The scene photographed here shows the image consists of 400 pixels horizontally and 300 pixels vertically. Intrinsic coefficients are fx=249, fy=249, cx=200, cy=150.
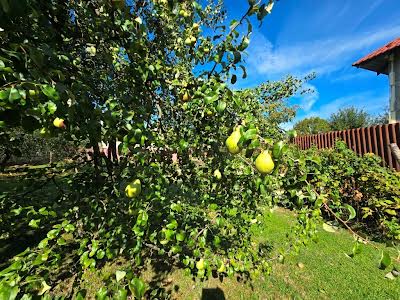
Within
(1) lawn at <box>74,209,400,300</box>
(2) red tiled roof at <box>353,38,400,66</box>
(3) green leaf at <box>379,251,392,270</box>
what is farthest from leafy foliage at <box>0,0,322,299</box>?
(2) red tiled roof at <box>353,38,400,66</box>

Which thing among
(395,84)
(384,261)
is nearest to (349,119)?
(395,84)

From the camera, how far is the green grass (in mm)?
3150

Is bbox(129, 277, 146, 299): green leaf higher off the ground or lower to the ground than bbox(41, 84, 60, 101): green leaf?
lower

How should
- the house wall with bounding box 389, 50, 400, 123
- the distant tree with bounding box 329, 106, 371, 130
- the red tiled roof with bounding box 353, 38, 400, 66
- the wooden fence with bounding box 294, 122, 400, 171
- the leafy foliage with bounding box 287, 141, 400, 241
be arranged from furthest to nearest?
the distant tree with bounding box 329, 106, 371, 130
the house wall with bounding box 389, 50, 400, 123
the red tiled roof with bounding box 353, 38, 400, 66
the wooden fence with bounding box 294, 122, 400, 171
the leafy foliage with bounding box 287, 141, 400, 241

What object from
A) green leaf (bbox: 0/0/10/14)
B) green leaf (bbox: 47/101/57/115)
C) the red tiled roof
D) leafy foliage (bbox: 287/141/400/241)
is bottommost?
leafy foliage (bbox: 287/141/400/241)

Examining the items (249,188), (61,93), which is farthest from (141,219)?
(249,188)

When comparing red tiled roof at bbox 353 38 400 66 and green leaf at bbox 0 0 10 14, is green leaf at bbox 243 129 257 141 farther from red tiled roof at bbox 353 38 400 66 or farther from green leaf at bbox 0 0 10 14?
red tiled roof at bbox 353 38 400 66

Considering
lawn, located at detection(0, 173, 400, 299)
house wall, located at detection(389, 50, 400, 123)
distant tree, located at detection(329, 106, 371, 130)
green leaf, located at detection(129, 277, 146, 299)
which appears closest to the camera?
green leaf, located at detection(129, 277, 146, 299)

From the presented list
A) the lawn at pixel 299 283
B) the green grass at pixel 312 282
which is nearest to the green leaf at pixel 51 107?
the lawn at pixel 299 283

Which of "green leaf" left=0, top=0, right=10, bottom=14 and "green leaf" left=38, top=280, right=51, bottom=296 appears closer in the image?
"green leaf" left=0, top=0, right=10, bottom=14

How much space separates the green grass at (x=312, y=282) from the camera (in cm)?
315

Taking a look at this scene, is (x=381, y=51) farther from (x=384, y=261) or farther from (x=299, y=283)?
(x=384, y=261)

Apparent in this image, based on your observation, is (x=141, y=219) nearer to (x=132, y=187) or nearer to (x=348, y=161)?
(x=132, y=187)

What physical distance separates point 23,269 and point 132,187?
620mm
